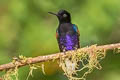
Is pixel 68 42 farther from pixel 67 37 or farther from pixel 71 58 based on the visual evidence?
pixel 71 58

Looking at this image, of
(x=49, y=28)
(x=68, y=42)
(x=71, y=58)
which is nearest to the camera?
(x=71, y=58)

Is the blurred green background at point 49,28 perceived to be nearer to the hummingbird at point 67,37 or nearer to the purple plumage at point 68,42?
the hummingbird at point 67,37

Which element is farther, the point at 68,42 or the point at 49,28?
the point at 49,28

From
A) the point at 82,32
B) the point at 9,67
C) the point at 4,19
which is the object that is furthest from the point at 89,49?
the point at 4,19

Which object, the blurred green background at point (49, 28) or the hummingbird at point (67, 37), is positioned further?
the blurred green background at point (49, 28)

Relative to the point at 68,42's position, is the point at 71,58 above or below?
below

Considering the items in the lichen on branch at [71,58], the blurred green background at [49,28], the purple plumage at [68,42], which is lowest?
the lichen on branch at [71,58]

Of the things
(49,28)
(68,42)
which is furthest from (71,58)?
(49,28)

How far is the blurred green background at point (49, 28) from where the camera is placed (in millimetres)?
9422

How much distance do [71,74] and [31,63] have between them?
0.68 m

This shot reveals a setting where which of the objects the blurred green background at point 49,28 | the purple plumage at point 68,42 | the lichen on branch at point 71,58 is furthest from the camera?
the blurred green background at point 49,28

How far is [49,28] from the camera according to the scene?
9.93m

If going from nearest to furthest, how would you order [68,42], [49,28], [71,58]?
[71,58] → [68,42] → [49,28]

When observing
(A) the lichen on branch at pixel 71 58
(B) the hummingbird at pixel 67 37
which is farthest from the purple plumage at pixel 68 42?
(A) the lichen on branch at pixel 71 58
